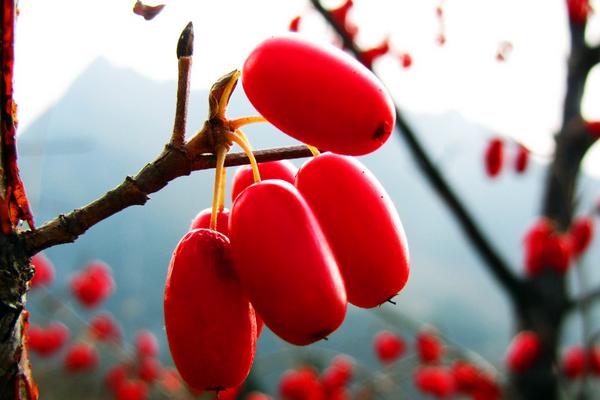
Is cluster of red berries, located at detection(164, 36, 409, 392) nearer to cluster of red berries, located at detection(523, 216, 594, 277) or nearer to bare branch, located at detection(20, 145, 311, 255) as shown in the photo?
bare branch, located at detection(20, 145, 311, 255)

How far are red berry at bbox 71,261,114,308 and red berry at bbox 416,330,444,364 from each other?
250cm

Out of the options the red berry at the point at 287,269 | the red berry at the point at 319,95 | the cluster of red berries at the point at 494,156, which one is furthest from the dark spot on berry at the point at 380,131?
the cluster of red berries at the point at 494,156

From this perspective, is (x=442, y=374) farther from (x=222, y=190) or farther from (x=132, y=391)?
(x=222, y=190)

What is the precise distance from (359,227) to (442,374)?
15.1 ft

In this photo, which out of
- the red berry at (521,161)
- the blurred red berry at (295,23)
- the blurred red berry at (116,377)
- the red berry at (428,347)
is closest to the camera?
the blurred red berry at (295,23)

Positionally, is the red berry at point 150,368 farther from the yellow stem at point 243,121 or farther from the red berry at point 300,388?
the yellow stem at point 243,121

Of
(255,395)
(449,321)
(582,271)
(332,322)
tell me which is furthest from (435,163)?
(449,321)

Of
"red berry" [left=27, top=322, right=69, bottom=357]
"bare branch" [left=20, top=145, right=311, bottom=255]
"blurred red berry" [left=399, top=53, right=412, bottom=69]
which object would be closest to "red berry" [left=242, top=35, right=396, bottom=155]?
"bare branch" [left=20, top=145, right=311, bottom=255]

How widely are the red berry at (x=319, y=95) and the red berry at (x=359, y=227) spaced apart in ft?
0.16

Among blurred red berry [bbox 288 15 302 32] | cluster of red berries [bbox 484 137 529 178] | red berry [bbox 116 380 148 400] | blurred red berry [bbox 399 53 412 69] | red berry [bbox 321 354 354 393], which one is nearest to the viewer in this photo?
blurred red berry [bbox 288 15 302 32]

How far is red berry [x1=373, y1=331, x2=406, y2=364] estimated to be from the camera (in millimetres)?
5391

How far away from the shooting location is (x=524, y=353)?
3215 millimetres

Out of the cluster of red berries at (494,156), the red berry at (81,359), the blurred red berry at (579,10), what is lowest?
the red berry at (81,359)

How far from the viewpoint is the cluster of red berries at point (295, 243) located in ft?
1.92
